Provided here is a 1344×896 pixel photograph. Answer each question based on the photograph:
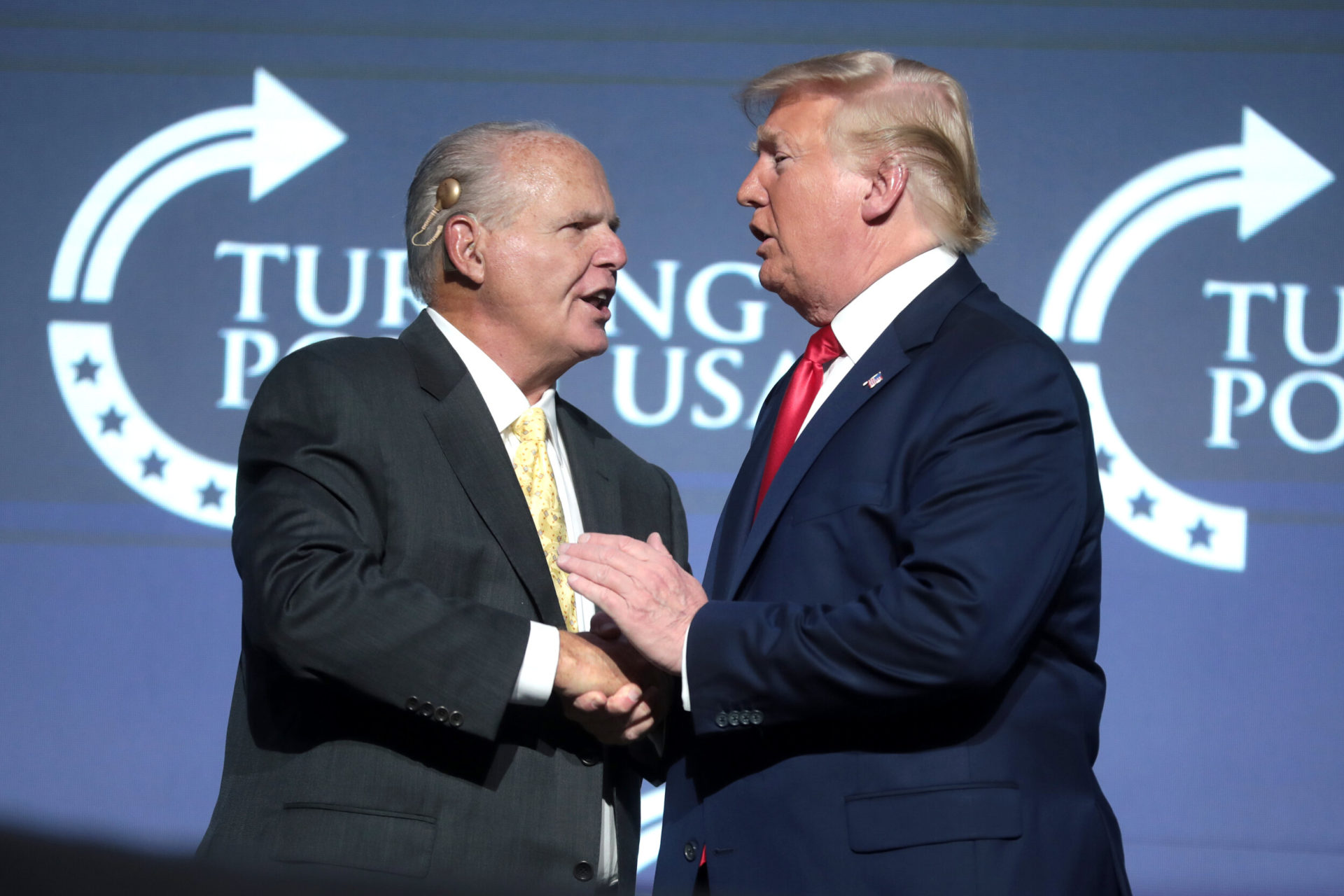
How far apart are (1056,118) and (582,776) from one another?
262 cm

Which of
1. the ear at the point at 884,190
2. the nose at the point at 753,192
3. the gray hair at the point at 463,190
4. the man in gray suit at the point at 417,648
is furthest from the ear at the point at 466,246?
the ear at the point at 884,190

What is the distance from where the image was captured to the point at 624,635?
5.98ft

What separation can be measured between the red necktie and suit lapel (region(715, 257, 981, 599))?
0.09 metres

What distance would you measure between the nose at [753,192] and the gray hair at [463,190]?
0.37 meters

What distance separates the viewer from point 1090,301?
3.70 meters

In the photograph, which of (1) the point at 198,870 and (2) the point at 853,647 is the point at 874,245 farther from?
(1) the point at 198,870

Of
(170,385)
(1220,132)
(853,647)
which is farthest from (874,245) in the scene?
(170,385)

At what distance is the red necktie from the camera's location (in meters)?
1.96

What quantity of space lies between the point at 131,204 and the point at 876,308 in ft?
8.82

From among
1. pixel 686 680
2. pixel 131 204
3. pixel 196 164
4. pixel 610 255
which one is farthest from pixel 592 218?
pixel 131 204

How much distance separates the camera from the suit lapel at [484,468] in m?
1.94

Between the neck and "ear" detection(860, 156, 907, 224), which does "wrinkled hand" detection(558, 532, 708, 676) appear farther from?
"ear" detection(860, 156, 907, 224)

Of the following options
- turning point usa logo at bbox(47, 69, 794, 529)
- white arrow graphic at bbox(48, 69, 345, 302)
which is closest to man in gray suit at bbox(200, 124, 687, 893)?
turning point usa logo at bbox(47, 69, 794, 529)

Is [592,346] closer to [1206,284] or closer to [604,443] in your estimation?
[604,443]
